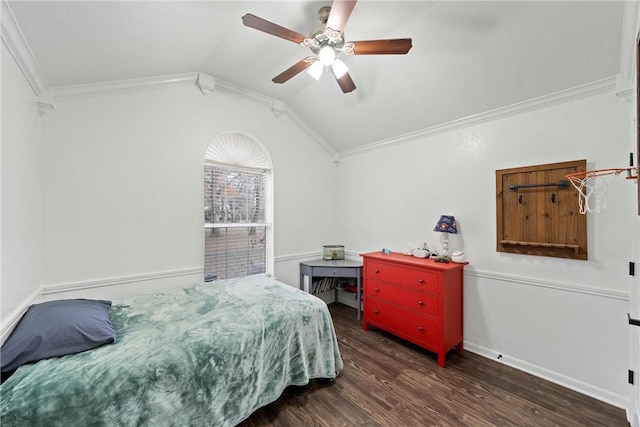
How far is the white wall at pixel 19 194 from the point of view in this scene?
1406 millimetres

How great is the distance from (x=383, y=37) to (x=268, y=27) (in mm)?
1125

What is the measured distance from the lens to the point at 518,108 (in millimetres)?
2354

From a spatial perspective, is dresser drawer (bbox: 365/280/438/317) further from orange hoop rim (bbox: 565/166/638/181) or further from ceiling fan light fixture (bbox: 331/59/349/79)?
ceiling fan light fixture (bbox: 331/59/349/79)

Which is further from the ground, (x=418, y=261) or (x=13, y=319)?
(x=418, y=261)

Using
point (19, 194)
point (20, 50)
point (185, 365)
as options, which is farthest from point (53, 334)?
point (20, 50)

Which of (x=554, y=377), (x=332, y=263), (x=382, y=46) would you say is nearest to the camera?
(x=382, y=46)

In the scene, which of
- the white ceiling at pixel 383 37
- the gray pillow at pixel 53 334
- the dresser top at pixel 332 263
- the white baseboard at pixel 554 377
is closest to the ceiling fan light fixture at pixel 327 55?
the white ceiling at pixel 383 37

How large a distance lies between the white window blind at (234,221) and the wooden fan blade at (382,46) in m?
1.98

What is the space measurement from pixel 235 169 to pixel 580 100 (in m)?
3.36

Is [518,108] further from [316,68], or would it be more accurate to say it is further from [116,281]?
[116,281]

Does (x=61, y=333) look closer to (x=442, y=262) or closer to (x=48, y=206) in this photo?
(x=48, y=206)

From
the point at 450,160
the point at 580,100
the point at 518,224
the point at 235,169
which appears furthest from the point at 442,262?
the point at 235,169

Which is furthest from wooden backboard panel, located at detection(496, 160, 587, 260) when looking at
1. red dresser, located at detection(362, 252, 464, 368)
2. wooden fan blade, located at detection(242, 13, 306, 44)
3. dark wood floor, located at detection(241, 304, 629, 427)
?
wooden fan blade, located at detection(242, 13, 306, 44)

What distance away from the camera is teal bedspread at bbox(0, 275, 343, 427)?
47.1 inches
